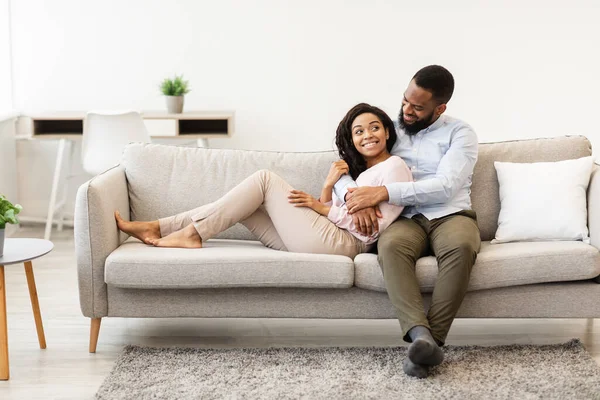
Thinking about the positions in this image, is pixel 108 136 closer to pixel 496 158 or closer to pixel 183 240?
pixel 183 240

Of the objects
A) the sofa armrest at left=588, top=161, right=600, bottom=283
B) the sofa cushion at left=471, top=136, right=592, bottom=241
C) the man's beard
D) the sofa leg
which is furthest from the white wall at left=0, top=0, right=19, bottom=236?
the sofa armrest at left=588, top=161, right=600, bottom=283

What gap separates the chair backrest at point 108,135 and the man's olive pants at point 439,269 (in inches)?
84.4

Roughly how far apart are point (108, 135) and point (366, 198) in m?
2.16

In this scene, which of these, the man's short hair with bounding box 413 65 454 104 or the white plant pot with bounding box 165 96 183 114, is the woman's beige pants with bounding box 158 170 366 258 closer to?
the man's short hair with bounding box 413 65 454 104

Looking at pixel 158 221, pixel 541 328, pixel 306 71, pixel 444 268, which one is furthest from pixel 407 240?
pixel 306 71

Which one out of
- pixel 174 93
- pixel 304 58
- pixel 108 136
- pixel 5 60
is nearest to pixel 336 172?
pixel 108 136

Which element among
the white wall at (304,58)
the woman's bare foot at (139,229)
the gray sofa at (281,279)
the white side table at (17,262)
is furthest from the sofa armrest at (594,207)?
the white wall at (304,58)

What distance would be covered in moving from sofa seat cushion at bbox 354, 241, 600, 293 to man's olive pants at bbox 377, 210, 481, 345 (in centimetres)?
5

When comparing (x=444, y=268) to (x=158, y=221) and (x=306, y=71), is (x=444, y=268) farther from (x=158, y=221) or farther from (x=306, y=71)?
(x=306, y=71)

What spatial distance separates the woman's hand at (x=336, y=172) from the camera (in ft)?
10.4

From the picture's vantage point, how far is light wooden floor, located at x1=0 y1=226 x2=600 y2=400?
2.83 metres

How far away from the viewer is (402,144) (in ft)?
10.5

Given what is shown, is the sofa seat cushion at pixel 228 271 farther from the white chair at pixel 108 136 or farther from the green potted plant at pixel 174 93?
the green potted plant at pixel 174 93

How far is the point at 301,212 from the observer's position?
3025mm
